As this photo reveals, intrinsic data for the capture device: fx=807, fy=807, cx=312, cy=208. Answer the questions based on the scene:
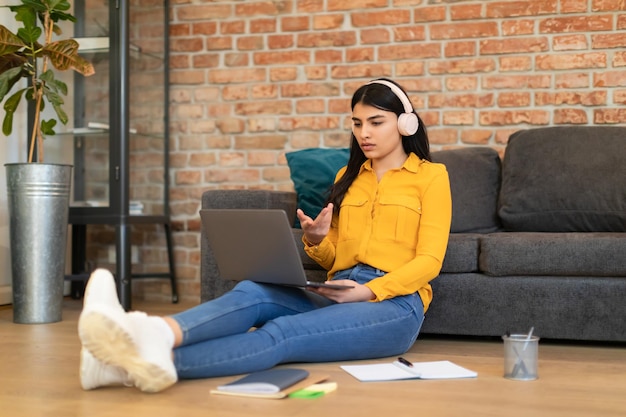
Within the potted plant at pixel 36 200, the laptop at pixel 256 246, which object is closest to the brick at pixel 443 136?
the potted plant at pixel 36 200

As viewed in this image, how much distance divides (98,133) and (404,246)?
6.95 feet

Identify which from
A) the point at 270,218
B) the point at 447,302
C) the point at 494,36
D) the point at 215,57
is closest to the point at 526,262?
the point at 447,302

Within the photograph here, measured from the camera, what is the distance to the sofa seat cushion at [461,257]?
308 centimetres

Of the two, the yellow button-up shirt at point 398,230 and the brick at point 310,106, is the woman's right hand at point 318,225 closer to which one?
the yellow button-up shirt at point 398,230

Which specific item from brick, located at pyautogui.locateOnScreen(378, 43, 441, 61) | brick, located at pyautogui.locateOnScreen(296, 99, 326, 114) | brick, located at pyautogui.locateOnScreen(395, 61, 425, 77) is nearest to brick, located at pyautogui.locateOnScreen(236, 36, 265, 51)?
brick, located at pyautogui.locateOnScreen(296, 99, 326, 114)

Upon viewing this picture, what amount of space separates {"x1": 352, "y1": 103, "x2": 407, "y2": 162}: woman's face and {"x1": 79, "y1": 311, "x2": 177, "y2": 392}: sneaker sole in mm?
1072

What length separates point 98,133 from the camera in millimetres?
4121

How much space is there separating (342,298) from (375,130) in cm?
57

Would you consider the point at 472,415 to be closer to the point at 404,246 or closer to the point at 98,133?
the point at 404,246

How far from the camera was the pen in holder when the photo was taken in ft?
7.31

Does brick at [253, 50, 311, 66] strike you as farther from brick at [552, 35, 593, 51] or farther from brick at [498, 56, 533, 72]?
Answer: brick at [552, 35, 593, 51]

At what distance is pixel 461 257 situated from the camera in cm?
307

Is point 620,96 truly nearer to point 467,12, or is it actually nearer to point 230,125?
point 467,12

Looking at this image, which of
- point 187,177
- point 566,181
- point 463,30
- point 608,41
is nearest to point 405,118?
point 566,181
